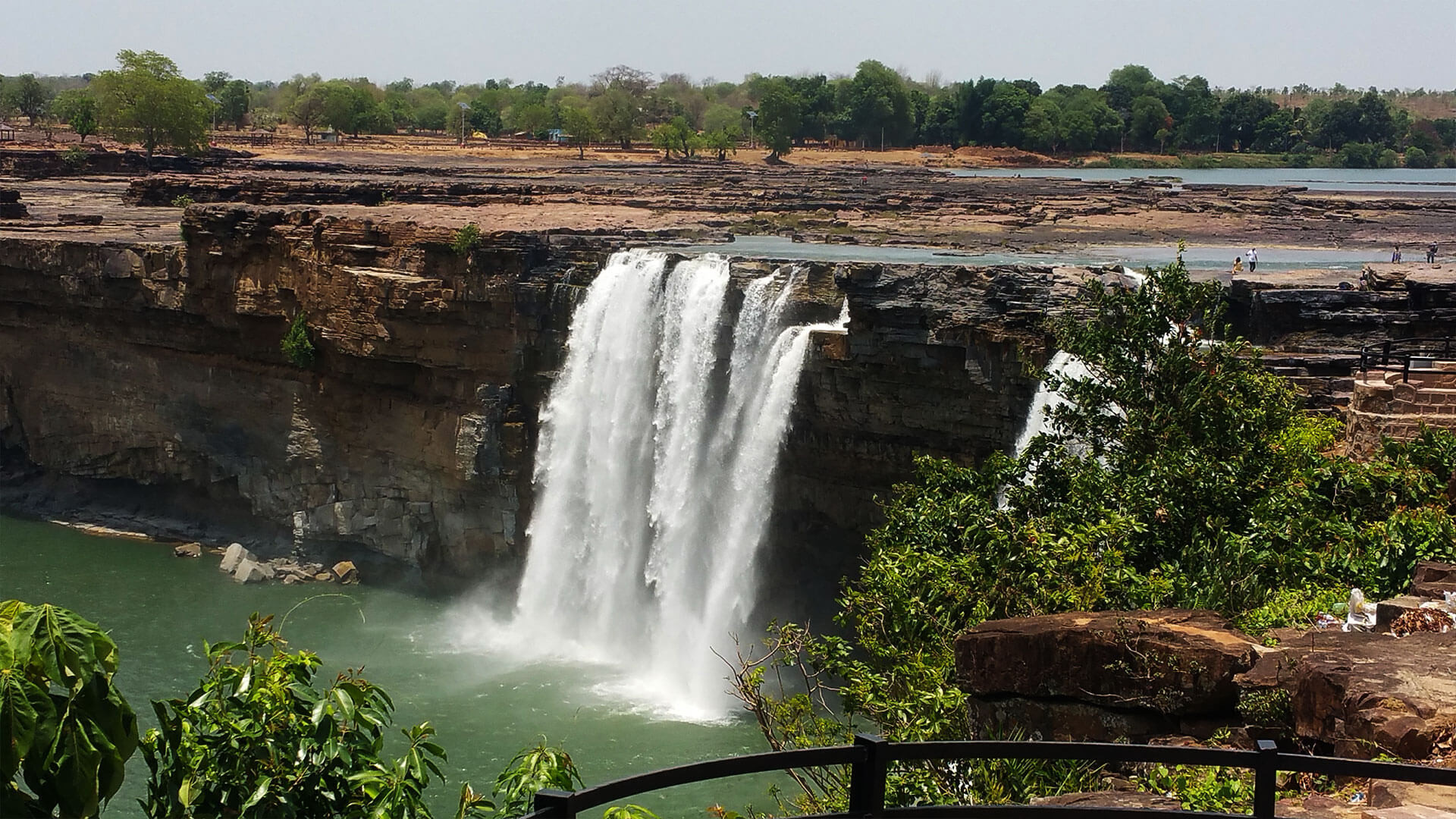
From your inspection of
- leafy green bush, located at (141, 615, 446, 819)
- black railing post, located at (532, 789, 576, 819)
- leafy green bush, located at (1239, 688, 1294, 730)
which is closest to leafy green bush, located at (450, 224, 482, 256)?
leafy green bush, located at (1239, 688, 1294, 730)

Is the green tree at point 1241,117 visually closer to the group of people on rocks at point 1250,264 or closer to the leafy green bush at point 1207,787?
the group of people on rocks at point 1250,264

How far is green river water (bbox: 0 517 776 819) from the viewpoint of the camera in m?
19.2

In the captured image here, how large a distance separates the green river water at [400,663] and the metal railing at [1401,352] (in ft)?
29.5

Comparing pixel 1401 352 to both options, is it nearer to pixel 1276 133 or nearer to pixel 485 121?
pixel 1276 133

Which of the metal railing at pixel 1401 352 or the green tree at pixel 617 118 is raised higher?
the green tree at pixel 617 118

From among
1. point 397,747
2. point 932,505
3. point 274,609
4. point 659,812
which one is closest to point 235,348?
point 274,609

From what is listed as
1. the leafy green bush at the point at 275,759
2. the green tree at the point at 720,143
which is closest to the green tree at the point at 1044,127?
the green tree at the point at 720,143

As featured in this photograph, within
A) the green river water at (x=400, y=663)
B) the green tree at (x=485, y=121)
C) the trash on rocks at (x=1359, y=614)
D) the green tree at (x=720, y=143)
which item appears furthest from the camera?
the green tree at (x=485, y=121)

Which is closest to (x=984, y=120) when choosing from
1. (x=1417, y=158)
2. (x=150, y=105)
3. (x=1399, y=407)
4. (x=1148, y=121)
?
(x=1148, y=121)

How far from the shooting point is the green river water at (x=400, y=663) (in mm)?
19156

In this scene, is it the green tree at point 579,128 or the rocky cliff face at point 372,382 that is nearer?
the rocky cliff face at point 372,382

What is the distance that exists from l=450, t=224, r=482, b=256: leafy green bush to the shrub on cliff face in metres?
12.1

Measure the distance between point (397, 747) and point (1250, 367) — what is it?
12.3 metres

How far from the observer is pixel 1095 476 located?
13.9 meters
